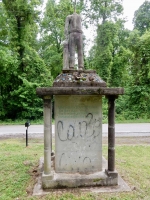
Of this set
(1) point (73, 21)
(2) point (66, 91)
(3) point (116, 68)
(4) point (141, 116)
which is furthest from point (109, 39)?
(2) point (66, 91)

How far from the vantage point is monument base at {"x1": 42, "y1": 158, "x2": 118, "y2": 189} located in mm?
3990

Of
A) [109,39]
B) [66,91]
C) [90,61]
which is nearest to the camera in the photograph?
[66,91]

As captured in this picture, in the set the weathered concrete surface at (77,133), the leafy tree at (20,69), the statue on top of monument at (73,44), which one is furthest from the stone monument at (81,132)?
the leafy tree at (20,69)

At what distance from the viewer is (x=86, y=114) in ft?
14.5

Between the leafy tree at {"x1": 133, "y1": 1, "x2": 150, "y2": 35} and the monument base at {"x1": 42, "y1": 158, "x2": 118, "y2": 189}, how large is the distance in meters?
22.5

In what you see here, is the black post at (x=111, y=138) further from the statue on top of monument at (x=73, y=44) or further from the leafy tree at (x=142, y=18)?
the leafy tree at (x=142, y=18)

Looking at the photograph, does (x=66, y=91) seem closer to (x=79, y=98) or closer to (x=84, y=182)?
(x=79, y=98)

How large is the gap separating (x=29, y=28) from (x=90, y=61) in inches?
276

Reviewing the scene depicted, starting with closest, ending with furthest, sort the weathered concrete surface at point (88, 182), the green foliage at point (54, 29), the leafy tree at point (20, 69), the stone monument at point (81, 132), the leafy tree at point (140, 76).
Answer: the weathered concrete surface at point (88, 182) < the stone monument at point (81, 132) < the leafy tree at point (20, 69) < the leafy tree at point (140, 76) < the green foliage at point (54, 29)

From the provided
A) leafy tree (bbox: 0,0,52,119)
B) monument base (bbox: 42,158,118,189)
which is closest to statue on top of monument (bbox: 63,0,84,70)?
monument base (bbox: 42,158,118,189)

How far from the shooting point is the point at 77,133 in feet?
14.5

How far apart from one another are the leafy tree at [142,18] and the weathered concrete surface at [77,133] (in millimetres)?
21750

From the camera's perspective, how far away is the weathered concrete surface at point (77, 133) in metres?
4.37

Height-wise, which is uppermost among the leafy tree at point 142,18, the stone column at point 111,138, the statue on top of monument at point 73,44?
the leafy tree at point 142,18
